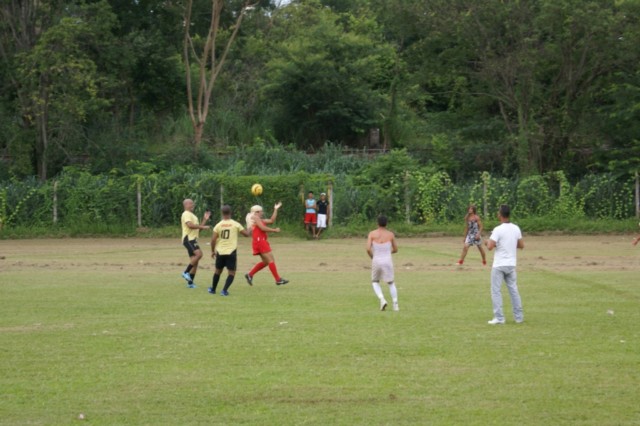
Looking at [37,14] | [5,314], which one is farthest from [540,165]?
[5,314]

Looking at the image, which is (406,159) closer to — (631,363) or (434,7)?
(434,7)

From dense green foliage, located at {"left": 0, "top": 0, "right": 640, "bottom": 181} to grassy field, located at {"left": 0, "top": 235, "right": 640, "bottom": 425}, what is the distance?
64.3 feet

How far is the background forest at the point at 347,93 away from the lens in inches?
1569

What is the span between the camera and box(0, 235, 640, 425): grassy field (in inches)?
360

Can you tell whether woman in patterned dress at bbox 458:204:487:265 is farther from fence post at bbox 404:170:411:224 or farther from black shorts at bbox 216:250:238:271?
fence post at bbox 404:170:411:224

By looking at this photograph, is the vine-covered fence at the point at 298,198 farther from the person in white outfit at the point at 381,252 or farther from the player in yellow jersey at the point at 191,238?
the person in white outfit at the point at 381,252

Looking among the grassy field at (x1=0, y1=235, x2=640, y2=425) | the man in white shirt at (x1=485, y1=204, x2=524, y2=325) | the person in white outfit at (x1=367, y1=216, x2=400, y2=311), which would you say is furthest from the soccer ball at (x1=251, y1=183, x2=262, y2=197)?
the man in white shirt at (x1=485, y1=204, x2=524, y2=325)

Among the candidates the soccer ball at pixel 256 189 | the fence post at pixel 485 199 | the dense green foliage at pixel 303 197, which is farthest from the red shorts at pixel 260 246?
the fence post at pixel 485 199

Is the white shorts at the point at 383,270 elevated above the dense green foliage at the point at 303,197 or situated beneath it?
situated beneath

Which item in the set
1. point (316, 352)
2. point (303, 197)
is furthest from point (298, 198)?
point (316, 352)

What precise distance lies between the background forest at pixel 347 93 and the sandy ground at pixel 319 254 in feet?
18.5

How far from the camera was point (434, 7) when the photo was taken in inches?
1625

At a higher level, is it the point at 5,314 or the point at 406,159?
the point at 406,159

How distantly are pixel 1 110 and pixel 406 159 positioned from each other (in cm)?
1852
